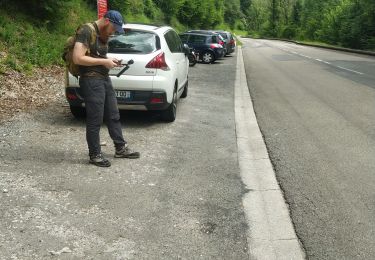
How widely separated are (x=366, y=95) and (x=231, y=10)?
413 ft

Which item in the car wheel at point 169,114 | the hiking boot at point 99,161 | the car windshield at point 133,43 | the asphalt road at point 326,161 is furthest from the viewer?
the car wheel at point 169,114

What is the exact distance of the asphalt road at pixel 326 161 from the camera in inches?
163

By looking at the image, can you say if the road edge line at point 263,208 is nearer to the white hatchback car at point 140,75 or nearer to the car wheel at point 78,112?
the white hatchback car at point 140,75

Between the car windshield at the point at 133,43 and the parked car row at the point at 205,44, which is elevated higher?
the car windshield at the point at 133,43

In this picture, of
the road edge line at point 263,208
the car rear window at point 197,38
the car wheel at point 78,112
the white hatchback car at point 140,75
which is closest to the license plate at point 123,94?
the white hatchback car at point 140,75

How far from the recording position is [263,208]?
473cm

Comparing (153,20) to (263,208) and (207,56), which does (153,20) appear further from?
(263,208)

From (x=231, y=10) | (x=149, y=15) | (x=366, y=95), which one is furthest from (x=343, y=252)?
(x=231, y=10)

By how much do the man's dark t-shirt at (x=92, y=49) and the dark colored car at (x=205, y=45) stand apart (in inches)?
719

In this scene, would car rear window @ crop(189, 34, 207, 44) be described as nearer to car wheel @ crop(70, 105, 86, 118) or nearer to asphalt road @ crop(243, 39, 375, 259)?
asphalt road @ crop(243, 39, 375, 259)

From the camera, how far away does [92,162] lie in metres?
5.80

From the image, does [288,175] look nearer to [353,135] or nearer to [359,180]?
[359,180]

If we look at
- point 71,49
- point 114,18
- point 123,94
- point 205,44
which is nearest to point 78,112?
point 123,94

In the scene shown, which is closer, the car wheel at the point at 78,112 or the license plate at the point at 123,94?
the license plate at the point at 123,94
